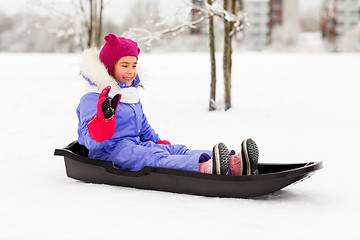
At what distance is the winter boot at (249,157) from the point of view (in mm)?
2730

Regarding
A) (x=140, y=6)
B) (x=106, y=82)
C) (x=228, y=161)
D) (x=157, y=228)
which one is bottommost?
(x=157, y=228)

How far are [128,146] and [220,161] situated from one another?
663 millimetres

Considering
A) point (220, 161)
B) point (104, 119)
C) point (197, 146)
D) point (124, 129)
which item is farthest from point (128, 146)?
point (197, 146)

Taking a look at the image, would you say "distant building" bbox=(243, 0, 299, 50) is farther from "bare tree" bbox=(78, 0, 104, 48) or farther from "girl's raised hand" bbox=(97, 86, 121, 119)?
"girl's raised hand" bbox=(97, 86, 121, 119)

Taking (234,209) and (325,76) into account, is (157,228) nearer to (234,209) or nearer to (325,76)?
(234,209)

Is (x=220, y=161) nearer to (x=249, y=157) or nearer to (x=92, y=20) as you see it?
(x=249, y=157)

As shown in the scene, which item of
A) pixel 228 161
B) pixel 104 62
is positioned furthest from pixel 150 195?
pixel 104 62

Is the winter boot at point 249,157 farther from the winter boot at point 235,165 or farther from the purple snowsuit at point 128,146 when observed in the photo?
the purple snowsuit at point 128,146

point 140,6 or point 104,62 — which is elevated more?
point 140,6

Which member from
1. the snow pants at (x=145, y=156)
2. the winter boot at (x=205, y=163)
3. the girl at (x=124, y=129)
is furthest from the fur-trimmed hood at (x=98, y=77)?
the winter boot at (x=205, y=163)

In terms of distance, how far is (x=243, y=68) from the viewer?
9703 millimetres

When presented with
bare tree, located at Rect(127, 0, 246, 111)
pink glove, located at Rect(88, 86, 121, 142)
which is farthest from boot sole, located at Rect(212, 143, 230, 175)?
bare tree, located at Rect(127, 0, 246, 111)

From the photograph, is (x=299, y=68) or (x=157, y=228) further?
(x=299, y=68)

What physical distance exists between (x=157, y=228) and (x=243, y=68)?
7773 millimetres
